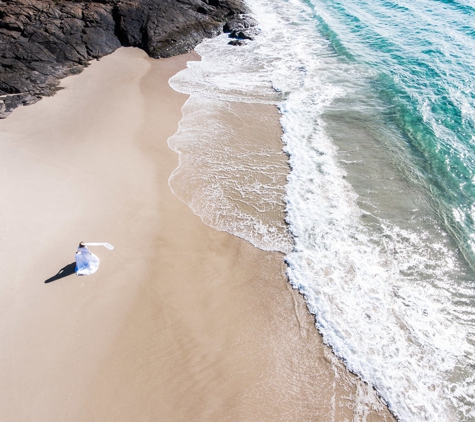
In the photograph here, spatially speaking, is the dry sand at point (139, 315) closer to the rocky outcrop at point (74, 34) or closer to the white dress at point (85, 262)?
the white dress at point (85, 262)

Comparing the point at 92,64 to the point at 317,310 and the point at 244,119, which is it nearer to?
the point at 244,119

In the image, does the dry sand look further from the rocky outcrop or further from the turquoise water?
the rocky outcrop

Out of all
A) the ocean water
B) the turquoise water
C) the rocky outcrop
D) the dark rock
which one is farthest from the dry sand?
the dark rock

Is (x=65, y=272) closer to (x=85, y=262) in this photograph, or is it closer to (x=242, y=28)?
(x=85, y=262)

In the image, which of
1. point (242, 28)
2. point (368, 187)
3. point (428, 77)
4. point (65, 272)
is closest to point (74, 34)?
point (242, 28)

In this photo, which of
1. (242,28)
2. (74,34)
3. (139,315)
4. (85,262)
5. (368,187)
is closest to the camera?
(139,315)

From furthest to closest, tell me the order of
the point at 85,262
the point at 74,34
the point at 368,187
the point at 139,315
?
the point at 74,34 < the point at 368,187 < the point at 85,262 < the point at 139,315

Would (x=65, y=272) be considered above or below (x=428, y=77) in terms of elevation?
below
